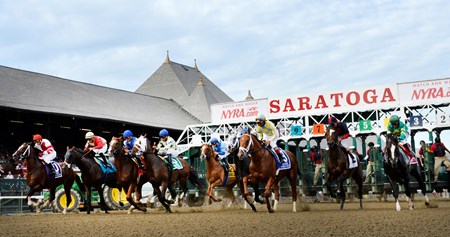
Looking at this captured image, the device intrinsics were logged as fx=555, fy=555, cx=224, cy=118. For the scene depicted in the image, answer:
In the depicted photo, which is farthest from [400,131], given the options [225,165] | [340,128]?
[225,165]

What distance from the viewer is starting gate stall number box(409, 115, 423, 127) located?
2700 centimetres

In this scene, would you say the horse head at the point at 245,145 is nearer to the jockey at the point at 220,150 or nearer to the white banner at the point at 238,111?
the jockey at the point at 220,150

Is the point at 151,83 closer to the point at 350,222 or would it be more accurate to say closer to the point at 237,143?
the point at 237,143

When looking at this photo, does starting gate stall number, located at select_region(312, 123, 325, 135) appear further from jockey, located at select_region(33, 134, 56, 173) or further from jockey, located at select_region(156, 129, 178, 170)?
jockey, located at select_region(33, 134, 56, 173)

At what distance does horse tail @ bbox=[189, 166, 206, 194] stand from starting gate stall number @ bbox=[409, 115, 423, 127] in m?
12.9

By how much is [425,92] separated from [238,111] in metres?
11.1

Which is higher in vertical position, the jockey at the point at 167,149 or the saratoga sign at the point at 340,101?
A: the saratoga sign at the point at 340,101

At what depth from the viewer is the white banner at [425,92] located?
27.4 metres

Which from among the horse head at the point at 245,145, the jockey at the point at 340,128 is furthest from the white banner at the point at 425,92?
the horse head at the point at 245,145

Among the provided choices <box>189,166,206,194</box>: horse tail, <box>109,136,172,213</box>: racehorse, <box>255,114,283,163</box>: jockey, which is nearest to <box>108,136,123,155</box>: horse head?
<box>109,136,172,213</box>: racehorse

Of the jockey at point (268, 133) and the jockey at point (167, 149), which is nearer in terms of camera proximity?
the jockey at point (268, 133)

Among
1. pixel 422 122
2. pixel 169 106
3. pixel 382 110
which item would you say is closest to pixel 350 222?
pixel 422 122

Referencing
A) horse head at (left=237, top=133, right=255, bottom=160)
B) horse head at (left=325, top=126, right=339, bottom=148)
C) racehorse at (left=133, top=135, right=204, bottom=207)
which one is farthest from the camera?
racehorse at (left=133, top=135, right=204, bottom=207)

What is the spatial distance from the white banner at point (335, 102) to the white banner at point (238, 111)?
828 mm
